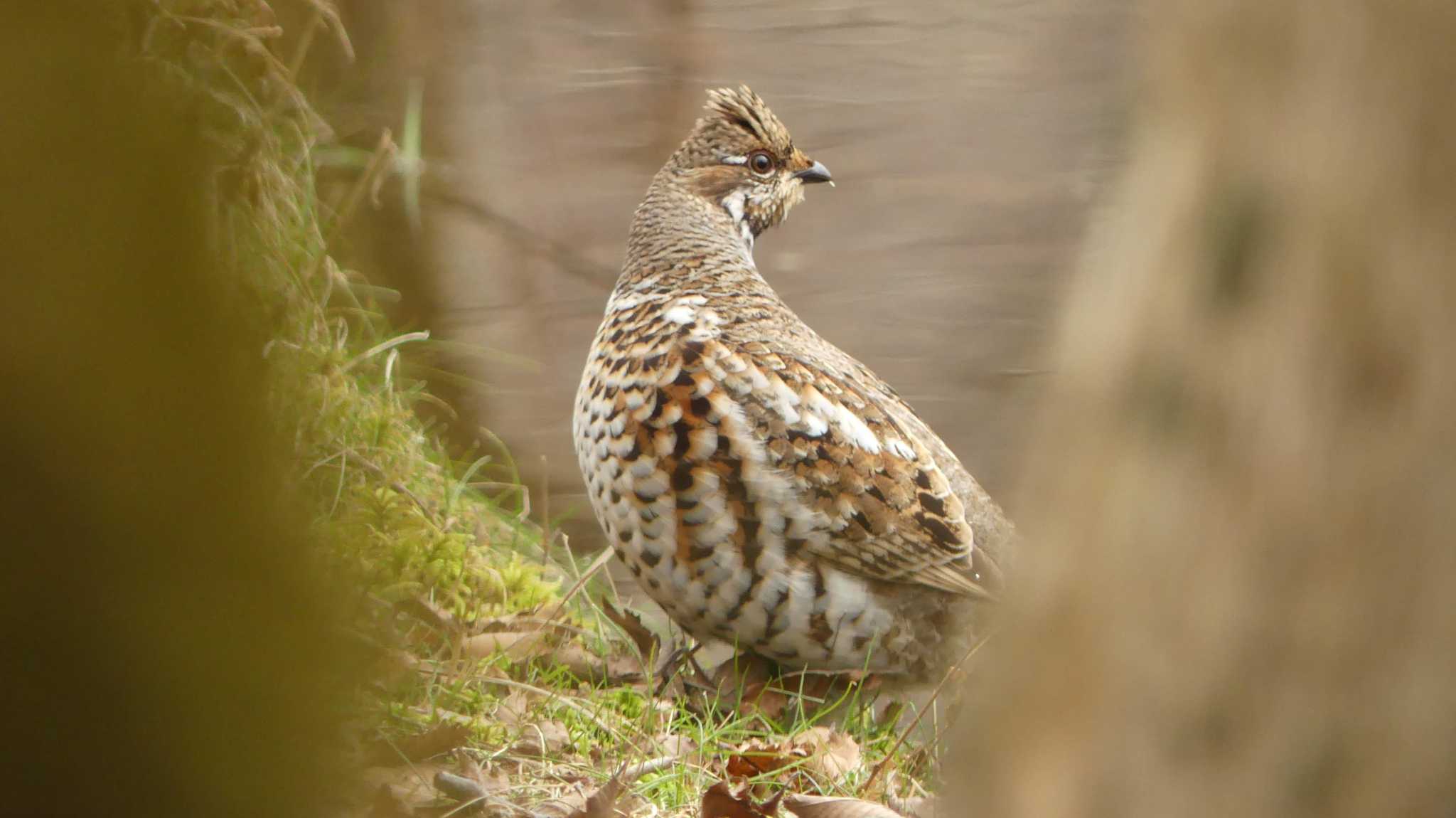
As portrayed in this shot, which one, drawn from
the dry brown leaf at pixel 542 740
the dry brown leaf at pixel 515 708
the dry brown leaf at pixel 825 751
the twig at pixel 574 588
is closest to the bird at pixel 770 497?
the twig at pixel 574 588

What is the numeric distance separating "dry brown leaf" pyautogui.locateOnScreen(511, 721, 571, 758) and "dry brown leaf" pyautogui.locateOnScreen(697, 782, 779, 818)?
0.54 m

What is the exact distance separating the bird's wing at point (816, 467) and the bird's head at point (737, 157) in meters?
1.02

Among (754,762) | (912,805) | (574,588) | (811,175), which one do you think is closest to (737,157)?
(811,175)

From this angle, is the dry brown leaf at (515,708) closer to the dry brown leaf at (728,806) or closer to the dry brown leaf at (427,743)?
the dry brown leaf at (427,743)

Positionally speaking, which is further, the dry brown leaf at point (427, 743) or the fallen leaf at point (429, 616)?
the fallen leaf at point (429, 616)

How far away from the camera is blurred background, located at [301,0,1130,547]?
7242 mm

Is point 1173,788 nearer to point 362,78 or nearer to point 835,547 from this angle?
point 835,547

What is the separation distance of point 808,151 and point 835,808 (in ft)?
17.8

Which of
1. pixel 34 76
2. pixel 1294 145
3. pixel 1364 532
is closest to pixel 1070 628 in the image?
pixel 1364 532

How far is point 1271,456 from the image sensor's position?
49.3 inches

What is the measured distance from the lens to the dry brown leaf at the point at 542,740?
10.9 feet

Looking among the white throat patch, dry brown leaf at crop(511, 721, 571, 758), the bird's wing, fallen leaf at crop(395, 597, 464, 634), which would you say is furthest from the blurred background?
dry brown leaf at crop(511, 721, 571, 758)

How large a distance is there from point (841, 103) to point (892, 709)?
14.8 feet

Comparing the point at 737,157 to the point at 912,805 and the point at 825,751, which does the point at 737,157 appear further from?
the point at 912,805
